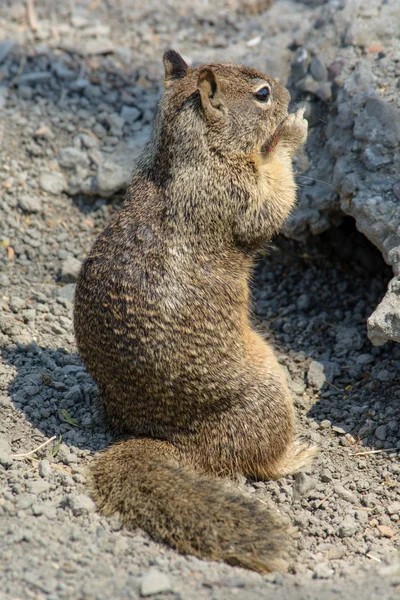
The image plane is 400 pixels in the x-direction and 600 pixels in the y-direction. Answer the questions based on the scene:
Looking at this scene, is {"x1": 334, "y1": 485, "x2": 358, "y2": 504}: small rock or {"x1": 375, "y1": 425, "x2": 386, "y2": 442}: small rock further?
{"x1": 375, "y1": 425, "x2": 386, "y2": 442}: small rock

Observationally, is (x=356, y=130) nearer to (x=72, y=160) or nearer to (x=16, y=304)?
(x=72, y=160)

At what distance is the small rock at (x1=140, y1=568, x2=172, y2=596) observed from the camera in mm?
3357

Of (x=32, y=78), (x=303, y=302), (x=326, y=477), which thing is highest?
(x=32, y=78)

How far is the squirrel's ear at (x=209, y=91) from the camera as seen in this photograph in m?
4.31

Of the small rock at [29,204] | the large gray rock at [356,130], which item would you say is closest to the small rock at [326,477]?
the large gray rock at [356,130]

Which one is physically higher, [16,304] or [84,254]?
[84,254]

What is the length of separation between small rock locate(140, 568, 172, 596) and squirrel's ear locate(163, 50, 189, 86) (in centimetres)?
297

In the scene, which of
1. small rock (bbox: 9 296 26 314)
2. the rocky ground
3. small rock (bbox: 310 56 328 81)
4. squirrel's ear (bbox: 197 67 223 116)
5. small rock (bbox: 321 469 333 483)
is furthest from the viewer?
small rock (bbox: 310 56 328 81)

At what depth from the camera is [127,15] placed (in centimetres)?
837

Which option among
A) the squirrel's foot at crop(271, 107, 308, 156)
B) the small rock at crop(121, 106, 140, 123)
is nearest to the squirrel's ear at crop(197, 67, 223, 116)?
the squirrel's foot at crop(271, 107, 308, 156)

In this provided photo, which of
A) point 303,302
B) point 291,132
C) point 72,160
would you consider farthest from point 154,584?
point 72,160

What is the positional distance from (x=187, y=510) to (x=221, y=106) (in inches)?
91.6

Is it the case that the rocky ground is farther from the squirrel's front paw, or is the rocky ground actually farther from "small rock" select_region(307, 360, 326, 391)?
the squirrel's front paw

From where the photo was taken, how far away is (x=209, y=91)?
442 cm
